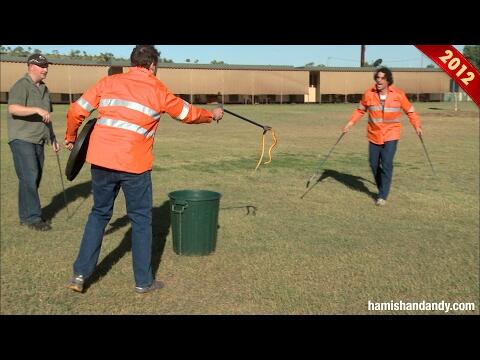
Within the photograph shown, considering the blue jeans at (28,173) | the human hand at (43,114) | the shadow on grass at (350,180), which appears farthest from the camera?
the shadow on grass at (350,180)

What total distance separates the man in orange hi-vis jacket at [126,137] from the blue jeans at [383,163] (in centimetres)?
443

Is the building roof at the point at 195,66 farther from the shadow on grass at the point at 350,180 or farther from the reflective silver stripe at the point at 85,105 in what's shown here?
the reflective silver stripe at the point at 85,105

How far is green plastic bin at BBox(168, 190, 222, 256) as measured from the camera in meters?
5.36

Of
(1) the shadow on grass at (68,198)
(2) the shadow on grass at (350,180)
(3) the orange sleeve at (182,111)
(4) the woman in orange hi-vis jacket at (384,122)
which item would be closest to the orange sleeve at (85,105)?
(3) the orange sleeve at (182,111)

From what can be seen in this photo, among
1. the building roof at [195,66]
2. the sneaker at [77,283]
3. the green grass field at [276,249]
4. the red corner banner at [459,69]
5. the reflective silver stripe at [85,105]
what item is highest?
the building roof at [195,66]

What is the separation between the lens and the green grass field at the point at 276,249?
4477mm

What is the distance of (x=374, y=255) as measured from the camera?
5.73 meters

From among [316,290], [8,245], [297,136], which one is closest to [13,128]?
[8,245]

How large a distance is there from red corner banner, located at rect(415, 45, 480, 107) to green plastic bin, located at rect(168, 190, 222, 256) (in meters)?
4.24

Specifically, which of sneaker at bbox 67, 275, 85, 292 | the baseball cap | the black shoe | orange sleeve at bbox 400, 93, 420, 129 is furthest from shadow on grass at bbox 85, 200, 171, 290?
orange sleeve at bbox 400, 93, 420, 129

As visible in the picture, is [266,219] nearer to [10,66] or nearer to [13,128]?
[13,128]

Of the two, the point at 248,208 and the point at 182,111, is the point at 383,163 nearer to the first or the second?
the point at 248,208

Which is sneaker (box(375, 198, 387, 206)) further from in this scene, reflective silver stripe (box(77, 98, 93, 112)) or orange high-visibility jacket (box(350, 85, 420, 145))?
reflective silver stripe (box(77, 98, 93, 112))

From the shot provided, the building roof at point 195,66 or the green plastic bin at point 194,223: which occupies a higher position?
the building roof at point 195,66
